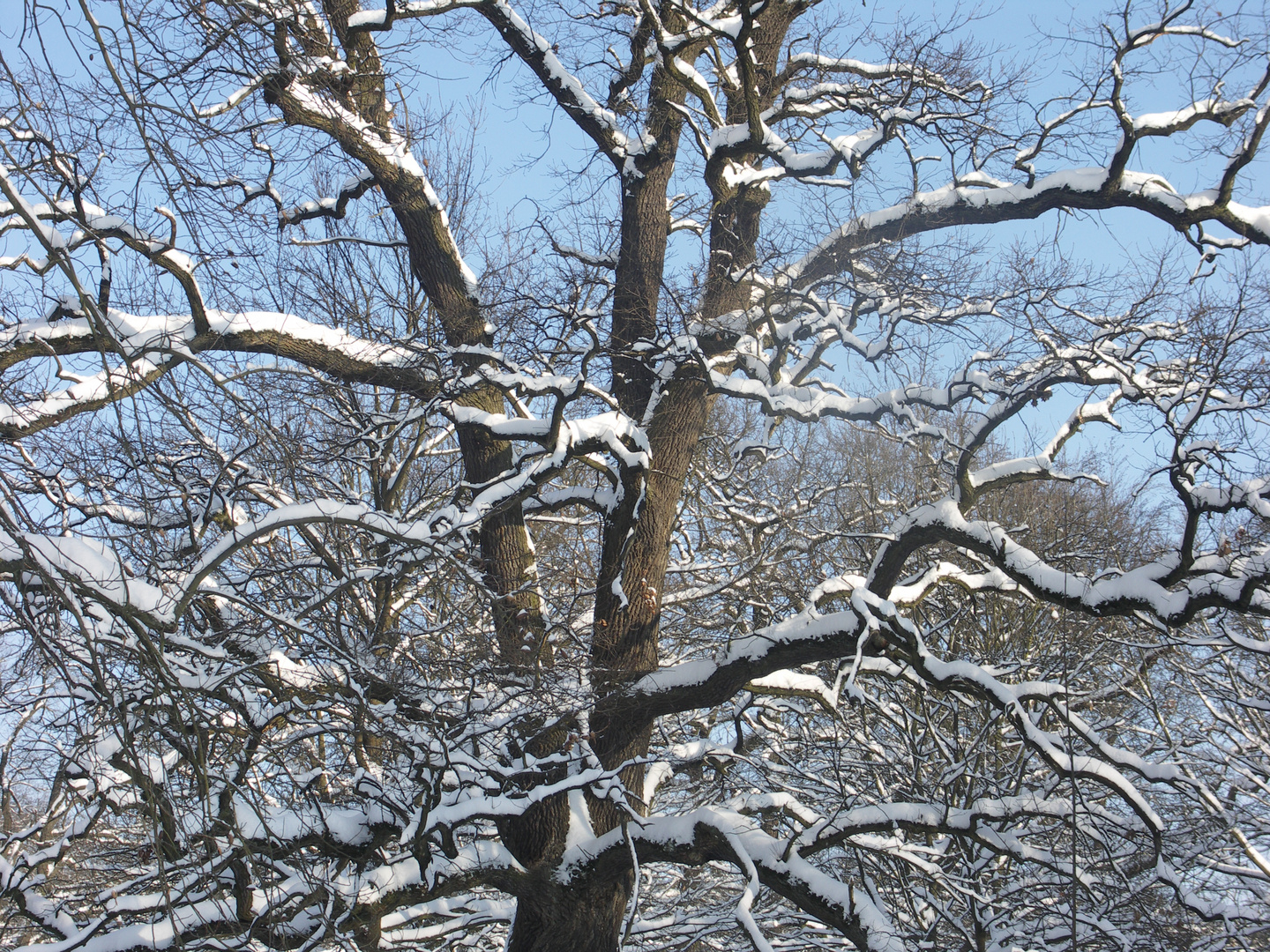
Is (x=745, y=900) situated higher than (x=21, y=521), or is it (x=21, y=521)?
(x=21, y=521)

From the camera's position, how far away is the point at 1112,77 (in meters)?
5.23

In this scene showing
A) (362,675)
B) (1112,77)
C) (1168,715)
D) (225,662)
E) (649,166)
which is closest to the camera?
(362,675)

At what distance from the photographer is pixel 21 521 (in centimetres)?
255

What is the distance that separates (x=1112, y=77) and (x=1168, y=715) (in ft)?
25.3

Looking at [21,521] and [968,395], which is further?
[968,395]

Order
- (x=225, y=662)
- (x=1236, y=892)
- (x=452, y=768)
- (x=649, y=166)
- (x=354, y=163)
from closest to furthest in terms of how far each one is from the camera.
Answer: (x=225, y=662), (x=452, y=768), (x=354, y=163), (x=649, y=166), (x=1236, y=892)

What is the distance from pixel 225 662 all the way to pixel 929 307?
4.88 meters

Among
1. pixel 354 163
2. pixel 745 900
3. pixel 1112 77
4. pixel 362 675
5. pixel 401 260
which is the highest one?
pixel 401 260

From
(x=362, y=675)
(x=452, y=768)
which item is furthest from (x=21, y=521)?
(x=452, y=768)

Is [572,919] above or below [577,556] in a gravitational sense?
below

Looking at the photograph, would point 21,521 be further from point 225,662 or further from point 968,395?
point 968,395

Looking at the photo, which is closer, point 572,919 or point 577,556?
point 572,919

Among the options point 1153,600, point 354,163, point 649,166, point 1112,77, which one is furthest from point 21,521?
point 1112,77

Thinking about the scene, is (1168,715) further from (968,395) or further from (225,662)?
(225,662)
